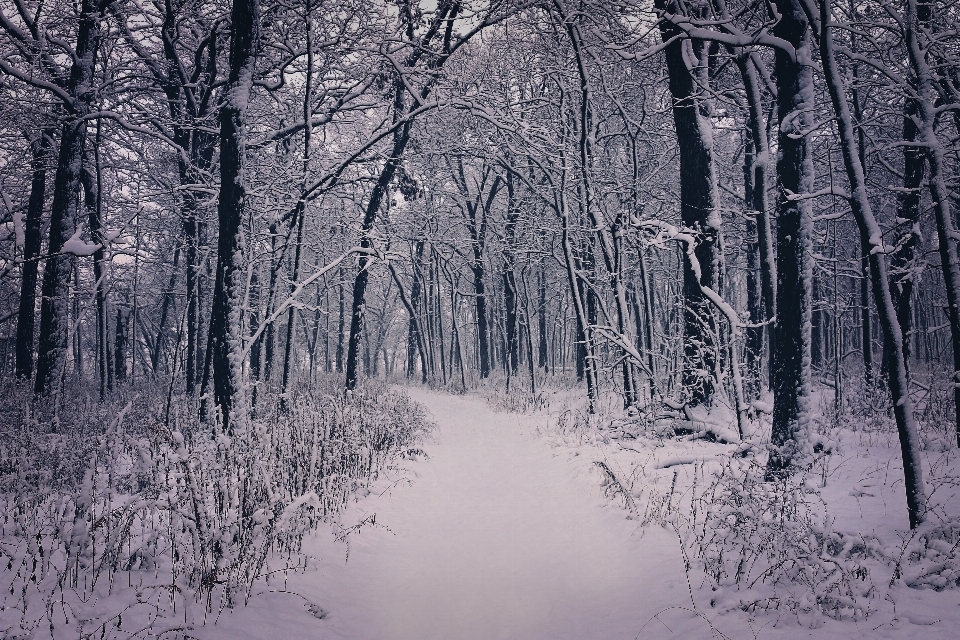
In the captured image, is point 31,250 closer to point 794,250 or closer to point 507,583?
point 507,583

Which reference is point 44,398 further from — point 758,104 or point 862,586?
point 758,104

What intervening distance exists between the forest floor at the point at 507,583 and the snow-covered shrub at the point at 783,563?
0.09 meters

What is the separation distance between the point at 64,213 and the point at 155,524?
28.5ft

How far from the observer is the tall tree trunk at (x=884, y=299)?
149 inches

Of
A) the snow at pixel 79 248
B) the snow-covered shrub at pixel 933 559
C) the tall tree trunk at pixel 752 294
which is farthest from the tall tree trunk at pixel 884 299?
the snow at pixel 79 248

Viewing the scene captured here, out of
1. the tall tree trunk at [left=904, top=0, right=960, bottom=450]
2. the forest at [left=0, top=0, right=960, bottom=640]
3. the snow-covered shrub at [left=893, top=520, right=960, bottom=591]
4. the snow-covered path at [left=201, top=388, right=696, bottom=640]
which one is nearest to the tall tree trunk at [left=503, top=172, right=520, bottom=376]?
the forest at [left=0, top=0, right=960, bottom=640]

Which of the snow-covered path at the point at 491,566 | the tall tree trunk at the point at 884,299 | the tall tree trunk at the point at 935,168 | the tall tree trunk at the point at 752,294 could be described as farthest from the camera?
the tall tree trunk at the point at 752,294

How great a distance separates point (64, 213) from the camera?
374 inches

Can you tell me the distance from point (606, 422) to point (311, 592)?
7.38 metres

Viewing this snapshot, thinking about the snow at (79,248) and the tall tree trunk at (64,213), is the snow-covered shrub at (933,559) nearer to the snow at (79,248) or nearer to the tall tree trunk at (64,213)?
the snow at (79,248)

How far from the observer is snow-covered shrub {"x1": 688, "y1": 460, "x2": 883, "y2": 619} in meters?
2.86

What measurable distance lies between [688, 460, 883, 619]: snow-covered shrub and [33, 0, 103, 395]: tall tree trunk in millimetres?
11716

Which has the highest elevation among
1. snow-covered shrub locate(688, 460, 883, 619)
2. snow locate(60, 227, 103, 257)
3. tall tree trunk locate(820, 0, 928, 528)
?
snow locate(60, 227, 103, 257)

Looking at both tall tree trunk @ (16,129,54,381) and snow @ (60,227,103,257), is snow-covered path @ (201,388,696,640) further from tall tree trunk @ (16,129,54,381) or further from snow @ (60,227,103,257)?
tall tree trunk @ (16,129,54,381)
